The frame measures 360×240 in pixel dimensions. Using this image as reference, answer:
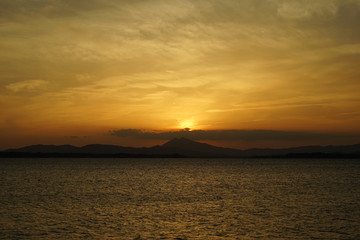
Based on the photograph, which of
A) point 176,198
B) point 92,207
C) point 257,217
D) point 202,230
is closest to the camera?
point 202,230

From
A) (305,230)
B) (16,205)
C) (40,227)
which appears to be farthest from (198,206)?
(16,205)

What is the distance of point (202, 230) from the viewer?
3625 centimetres

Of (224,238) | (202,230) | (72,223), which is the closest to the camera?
(224,238)

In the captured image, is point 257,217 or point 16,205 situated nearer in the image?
point 257,217

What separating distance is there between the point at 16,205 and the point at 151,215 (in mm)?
22165

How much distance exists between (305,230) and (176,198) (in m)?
29.7

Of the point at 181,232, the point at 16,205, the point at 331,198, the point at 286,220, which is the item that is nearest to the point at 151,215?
the point at 181,232

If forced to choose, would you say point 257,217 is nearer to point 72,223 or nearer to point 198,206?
point 198,206

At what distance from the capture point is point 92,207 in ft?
171

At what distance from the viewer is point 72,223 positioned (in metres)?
40.0

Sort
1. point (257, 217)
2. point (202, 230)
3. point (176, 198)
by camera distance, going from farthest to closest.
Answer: point (176, 198), point (257, 217), point (202, 230)

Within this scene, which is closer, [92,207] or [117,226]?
[117,226]

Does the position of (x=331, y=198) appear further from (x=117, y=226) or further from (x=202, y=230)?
(x=117, y=226)

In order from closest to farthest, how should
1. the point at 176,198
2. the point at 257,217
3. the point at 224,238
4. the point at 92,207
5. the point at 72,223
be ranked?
the point at 224,238
the point at 72,223
the point at 257,217
the point at 92,207
the point at 176,198
